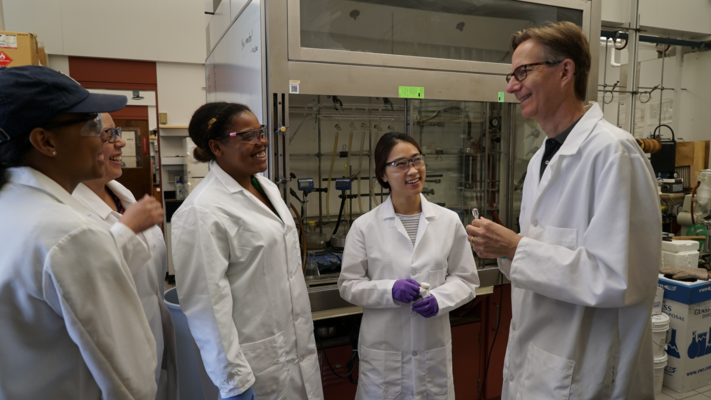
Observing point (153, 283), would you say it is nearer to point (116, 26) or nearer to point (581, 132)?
point (581, 132)

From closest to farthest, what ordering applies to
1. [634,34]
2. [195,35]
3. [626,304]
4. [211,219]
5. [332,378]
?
[626,304]
[211,219]
[332,378]
[634,34]
[195,35]

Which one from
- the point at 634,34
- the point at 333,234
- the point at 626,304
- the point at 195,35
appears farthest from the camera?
the point at 195,35

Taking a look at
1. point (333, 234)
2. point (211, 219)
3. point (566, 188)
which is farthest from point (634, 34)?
point (211, 219)

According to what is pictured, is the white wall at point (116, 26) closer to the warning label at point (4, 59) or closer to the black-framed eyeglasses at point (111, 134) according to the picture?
the warning label at point (4, 59)

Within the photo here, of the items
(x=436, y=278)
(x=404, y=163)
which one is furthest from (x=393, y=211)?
(x=436, y=278)

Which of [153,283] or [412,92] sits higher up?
[412,92]

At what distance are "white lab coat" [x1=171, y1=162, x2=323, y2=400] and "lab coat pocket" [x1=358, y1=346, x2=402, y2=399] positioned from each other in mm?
235

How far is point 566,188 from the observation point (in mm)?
1172

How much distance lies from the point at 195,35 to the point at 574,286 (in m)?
5.10

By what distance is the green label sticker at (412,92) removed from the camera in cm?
214

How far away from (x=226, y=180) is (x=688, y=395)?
319cm

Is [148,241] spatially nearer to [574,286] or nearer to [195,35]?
[574,286]

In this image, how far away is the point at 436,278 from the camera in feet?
5.74

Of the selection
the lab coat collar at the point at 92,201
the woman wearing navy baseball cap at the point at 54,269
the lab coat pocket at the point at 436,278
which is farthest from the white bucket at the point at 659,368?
the lab coat collar at the point at 92,201
